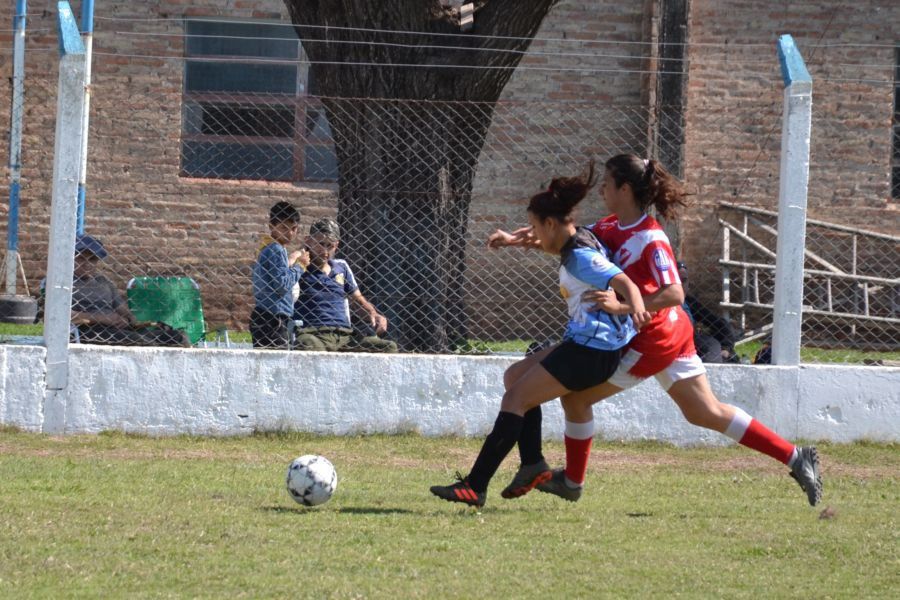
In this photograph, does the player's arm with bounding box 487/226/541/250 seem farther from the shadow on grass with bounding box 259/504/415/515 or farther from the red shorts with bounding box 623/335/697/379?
the shadow on grass with bounding box 259/504/415/515

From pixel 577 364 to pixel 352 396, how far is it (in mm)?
3158

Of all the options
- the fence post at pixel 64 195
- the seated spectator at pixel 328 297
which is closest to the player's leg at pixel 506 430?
the seated spectator at pixel 328 297

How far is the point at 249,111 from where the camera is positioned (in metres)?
14.8

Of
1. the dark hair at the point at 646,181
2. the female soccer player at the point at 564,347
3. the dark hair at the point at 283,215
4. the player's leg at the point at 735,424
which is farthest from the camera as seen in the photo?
the dark hair at the point at 283,215

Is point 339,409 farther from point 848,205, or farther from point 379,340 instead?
point 848,205

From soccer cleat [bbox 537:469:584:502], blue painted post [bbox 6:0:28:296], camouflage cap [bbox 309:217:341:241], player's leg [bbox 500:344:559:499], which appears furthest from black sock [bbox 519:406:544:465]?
blue painted post [bbox 6:0:28:296]

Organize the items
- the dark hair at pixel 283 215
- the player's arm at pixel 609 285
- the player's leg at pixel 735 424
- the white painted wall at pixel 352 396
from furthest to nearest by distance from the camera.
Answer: the dark hair at pixel 283 215 < the white painted wall at pixel 352 396 < the player's leg at pixel 735 424 < the player's arm at pixel 609 285

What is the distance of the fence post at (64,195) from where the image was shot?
8.63 m

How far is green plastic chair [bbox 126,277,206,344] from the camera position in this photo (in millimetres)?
10438

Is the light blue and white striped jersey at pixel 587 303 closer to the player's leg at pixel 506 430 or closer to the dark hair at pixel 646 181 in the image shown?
the player's leg at pixel 506 430

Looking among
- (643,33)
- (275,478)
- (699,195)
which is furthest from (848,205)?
(275,478)

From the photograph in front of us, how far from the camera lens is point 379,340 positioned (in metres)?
9.34

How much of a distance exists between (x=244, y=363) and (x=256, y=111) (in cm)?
645

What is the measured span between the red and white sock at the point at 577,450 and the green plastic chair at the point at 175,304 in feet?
14.9
